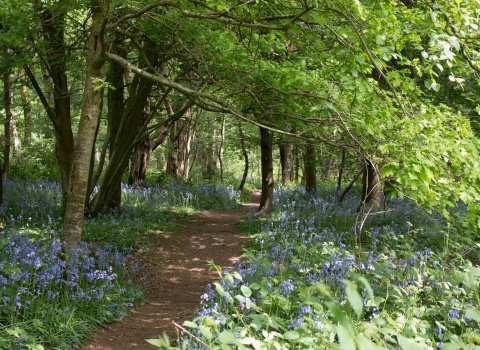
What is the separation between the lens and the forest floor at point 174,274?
4.77 metres

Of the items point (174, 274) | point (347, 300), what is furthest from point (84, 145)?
point (347, 300)

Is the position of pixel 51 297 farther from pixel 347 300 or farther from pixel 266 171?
pixel 266 171

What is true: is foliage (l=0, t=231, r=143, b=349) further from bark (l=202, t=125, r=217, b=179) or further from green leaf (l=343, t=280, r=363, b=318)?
bark (l=202, t=125, r=217, b=179)

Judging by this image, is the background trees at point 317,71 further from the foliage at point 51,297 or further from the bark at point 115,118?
the bark at point 115,118

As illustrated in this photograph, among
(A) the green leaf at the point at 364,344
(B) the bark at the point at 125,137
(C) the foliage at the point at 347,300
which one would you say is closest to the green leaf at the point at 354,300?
(C) the foliage at the point at 347,300

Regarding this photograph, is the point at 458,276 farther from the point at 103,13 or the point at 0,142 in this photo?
the point at 0,142

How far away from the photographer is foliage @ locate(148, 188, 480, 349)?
1.90 meters

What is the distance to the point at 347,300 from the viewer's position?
96.4 inches

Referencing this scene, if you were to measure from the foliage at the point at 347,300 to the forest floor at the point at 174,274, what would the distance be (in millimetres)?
697

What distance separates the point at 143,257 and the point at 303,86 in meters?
4.55

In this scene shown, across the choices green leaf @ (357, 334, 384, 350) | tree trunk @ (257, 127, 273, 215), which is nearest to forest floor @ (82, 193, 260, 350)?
tree trunk @ (257, 127, 273, 215)

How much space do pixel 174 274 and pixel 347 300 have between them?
5379mm

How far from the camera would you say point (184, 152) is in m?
20.1

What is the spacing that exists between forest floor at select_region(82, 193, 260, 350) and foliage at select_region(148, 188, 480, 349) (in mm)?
697
